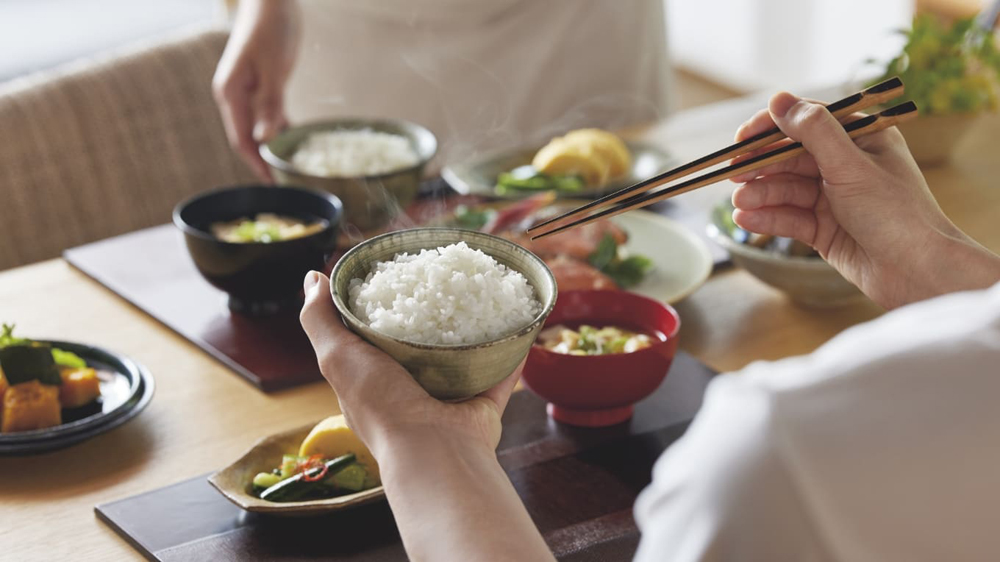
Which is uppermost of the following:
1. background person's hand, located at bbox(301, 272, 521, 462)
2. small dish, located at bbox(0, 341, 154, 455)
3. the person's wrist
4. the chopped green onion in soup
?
background person's hand, located at bbox(301, 272, 521, 462)

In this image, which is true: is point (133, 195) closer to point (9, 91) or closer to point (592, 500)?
point (9, 91)

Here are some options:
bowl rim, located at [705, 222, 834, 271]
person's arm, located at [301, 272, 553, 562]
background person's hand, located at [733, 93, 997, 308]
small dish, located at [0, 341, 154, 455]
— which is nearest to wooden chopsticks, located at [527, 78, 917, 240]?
background person's hand, located at [733, 93, 997, 308]

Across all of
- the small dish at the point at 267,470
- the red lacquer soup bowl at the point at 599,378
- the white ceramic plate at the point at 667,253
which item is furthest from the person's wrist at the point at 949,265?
the small dish at the point at 267,470

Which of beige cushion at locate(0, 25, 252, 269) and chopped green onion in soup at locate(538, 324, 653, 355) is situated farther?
beige cushion at locate(0, 25, 252, 269)

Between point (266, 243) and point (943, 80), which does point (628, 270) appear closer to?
point (266, 243)

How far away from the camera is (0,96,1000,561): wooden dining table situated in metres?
1.21

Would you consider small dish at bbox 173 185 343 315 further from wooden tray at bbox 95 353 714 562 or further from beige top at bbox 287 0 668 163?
beige top at bbox 287 0 668 163

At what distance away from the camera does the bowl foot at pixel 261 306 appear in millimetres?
1681

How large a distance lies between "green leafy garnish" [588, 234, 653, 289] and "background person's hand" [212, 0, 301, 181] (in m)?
0.77

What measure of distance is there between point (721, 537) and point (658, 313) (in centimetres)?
84

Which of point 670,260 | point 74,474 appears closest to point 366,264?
point 74,474

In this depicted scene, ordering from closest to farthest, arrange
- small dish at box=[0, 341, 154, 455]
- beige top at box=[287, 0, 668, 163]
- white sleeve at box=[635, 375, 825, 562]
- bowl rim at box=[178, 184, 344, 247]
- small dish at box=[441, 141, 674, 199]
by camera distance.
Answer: white sleeve at box=[635, 375, 825, 562]
small dish at box=[0, 341, 154, 455]
bowl rim at box=[178, 184, 344, 247]
small dish at box=[441, 141, 674, 199]
beige top at box=[287, 0, 668, 163]

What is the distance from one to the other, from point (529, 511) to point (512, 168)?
121 cm

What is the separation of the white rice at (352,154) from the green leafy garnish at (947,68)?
3.43 ft
